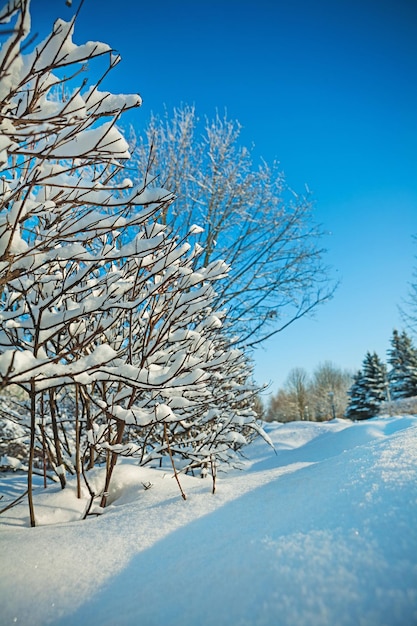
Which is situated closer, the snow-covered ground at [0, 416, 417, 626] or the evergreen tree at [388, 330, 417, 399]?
the snow-covered ground at [0, 416, 417, 626]

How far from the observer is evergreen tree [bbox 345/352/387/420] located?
29.7 meters

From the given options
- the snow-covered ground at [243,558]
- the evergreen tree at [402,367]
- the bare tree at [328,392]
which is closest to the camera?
the snow-covered ground at [243,558]

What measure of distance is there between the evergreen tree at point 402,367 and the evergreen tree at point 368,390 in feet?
5.48

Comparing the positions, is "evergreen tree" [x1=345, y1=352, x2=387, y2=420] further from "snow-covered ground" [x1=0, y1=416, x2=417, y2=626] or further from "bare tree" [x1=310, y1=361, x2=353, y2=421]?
"snow-covered ground" [x1=0, y1=416, x2=417, y2=626]

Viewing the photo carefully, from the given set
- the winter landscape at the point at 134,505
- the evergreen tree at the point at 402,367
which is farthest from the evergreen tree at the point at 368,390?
the winter landscape at the point at 134,505

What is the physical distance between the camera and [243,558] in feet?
3.33

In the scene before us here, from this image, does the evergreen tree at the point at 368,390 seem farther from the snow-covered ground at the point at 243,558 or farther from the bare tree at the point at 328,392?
the snow-covered ground at the point at 243,558

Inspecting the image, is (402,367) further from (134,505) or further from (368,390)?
(134,505)

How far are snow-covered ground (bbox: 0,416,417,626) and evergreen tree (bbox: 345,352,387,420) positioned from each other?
105ft

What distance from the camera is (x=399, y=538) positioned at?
3.00ft

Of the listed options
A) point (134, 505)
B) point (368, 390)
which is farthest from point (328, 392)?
point (134, 505)

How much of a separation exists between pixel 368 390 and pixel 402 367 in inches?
162

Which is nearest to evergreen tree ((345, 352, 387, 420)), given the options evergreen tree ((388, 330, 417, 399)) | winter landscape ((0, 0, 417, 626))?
evergreen tree ((388, 330, 417, 399))

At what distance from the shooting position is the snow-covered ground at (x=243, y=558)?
79cm
